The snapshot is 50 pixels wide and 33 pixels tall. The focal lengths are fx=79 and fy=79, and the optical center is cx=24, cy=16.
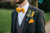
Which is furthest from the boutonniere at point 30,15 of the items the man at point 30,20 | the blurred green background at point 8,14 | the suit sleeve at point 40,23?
the blurred green background at point 8,14

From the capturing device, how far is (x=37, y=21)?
1530 mm

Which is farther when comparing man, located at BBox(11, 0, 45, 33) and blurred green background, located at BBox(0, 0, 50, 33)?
blurred green background, located at BBox(0, 0, 50, 33)

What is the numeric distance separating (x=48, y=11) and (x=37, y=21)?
12.6m

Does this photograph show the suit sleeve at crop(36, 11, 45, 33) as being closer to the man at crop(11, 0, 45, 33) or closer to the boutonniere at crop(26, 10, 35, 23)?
the man at crop(11, 0, 45, 33)

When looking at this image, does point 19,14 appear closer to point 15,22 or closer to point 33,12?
point 15,22

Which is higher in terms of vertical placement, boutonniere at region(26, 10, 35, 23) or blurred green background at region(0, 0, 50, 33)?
boutonniere at region(26, 10, 35, 23)

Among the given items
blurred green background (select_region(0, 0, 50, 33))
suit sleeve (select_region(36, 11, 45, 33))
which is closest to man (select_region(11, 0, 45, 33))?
suit sleeve (select_region(36, 11, 45, 33))

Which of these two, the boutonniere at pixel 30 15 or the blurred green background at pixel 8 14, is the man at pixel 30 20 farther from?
the blurred green background at pixel 8 14

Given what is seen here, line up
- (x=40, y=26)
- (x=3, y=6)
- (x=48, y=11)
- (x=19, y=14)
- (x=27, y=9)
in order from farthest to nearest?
(x=3, y=6), (x=48, y=11), (x=19, y=14), (x=27, y=9), (x=40, y=26)

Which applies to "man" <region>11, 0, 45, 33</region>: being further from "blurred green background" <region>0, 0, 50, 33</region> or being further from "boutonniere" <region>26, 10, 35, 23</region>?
"blurred green background" <region>0, 0, 50, 33</region>

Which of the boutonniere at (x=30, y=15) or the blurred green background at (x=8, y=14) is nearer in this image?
the boutonniere at (x=30, y=15)

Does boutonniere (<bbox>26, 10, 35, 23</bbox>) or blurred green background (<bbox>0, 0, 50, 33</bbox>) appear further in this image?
blurred green background (<bbox>0, 0, 50, 33</bbox>)

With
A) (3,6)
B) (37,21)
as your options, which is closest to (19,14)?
(37,21)

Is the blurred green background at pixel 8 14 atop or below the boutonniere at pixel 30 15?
below
